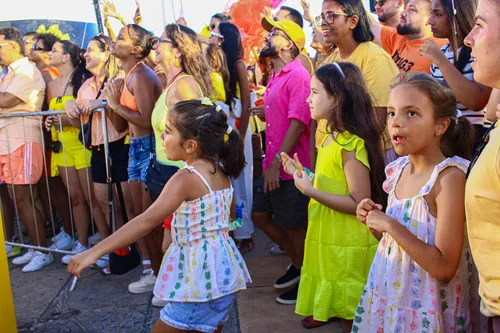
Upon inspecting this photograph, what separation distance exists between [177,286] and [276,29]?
252 centimetres

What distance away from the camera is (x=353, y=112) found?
2785mm

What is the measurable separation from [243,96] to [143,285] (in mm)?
2100

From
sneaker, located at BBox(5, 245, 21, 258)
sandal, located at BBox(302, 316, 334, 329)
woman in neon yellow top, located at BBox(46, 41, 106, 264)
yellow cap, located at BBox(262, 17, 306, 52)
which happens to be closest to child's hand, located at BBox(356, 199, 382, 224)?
sandal, located at BBox(302, 316, 334, 329)

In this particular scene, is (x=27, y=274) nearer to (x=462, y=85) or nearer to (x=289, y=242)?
(x=289, y=242)

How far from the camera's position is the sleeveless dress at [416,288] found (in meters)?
2.09

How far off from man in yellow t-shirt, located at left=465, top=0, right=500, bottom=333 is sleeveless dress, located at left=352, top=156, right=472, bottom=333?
581mm

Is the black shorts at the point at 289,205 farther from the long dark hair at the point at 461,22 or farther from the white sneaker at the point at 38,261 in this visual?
the white sneaker at the point at 38,261

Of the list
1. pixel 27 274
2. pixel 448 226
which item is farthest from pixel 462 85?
pixel 27 274

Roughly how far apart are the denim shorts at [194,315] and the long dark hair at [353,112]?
1076 mm

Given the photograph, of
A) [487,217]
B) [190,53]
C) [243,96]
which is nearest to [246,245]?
[243,96]

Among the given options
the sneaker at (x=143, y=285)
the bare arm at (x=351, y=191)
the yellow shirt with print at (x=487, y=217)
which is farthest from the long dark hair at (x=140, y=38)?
the yellow shirt with print at (x=487, y=217)

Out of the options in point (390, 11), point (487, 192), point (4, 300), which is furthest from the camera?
point (390, 11)

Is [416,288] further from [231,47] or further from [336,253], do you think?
[231,47]

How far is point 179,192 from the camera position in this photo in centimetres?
241
